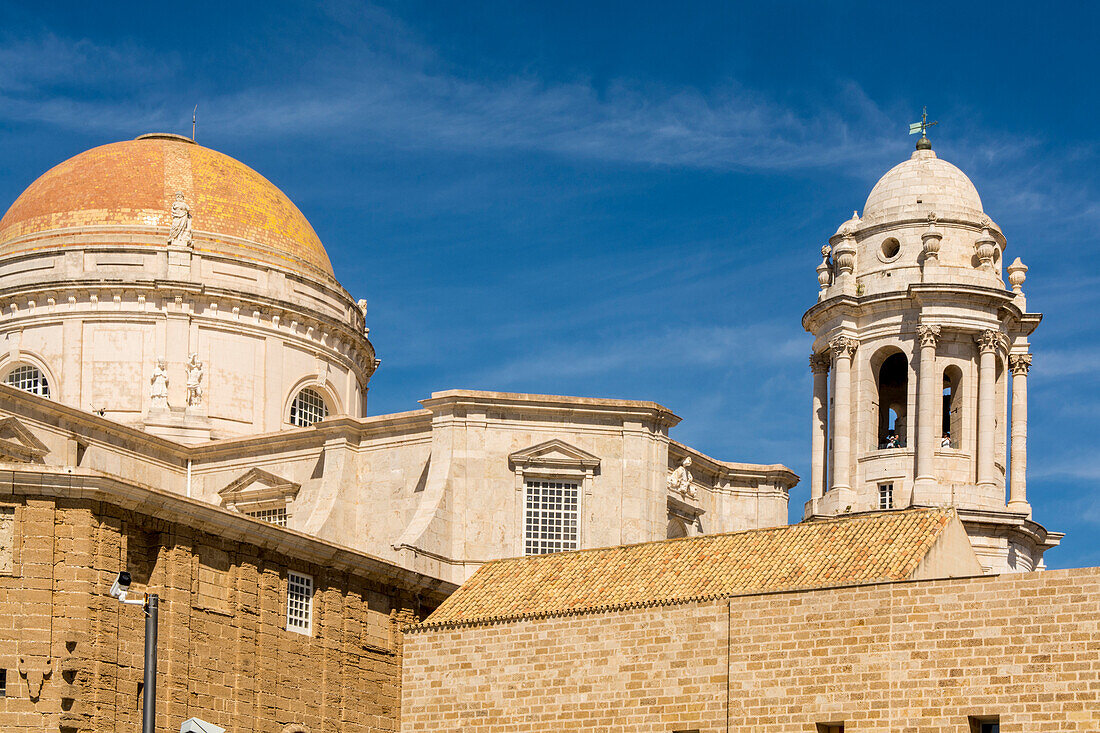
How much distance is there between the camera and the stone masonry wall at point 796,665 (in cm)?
3262

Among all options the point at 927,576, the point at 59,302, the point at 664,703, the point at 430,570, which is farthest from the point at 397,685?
the point at 59,302

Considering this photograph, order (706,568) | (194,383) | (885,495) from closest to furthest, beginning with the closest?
(706,568)
(885,495)
(194,383)

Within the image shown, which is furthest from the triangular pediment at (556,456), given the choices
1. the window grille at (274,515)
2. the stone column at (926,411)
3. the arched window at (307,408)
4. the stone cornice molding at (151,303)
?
the stone cornice molding at (151,303)

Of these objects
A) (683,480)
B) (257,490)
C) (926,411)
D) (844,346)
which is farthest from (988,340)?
(257,490)

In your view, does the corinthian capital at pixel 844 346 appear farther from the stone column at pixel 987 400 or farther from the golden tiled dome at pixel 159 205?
the golden tiled dome at pixel 159 205

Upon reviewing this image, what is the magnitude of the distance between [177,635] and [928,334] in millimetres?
26865

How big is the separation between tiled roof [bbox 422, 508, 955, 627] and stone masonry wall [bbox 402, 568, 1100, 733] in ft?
2.18

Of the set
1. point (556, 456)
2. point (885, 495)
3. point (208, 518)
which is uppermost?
point (556, 456)

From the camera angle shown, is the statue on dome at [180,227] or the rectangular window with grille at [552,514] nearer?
the rectangular window with grille at [552,514]

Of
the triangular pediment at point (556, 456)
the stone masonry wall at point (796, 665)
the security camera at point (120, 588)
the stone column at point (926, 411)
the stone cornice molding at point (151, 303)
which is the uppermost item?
the stone cornice molding at point (151, 303)

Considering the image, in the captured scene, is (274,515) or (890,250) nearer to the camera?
(274,515)

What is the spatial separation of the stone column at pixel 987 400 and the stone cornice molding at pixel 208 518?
699 inches

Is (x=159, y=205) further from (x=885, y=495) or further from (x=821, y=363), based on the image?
(x=885, y=495)

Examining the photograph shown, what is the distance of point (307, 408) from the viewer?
211ft
